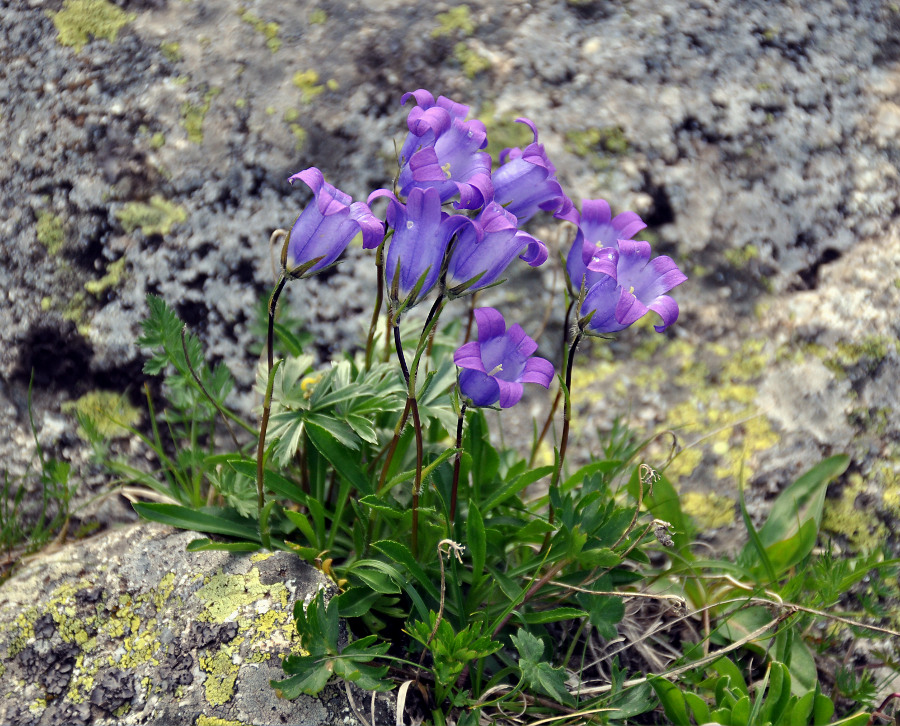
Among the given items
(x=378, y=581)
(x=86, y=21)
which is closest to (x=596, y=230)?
(x=378, y=581)

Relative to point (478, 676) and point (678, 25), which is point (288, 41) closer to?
point (678, 25)

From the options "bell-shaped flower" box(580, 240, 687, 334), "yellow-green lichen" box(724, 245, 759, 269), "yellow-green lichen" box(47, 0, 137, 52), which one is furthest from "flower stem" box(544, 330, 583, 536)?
"yellow-green lichen" box(47, 0, 137, 52)

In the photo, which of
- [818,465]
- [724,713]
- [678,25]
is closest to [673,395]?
[818,465]

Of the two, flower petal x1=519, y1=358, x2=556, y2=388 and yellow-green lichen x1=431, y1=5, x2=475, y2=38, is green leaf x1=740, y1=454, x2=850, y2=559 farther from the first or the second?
yellow-green lichen x1=431, y1=5, x2=475, y2=38

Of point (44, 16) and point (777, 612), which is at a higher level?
point (44, 16)

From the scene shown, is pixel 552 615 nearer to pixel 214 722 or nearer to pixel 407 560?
pixel 407 560

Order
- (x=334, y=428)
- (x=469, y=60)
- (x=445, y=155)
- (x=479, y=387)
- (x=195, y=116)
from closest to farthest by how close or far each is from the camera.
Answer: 1. (x=479, y=387)
2. (x=445, y=155)
3. (x=334, y=428)
4. (x=195, y=116)
5. (x=469, y=60)
